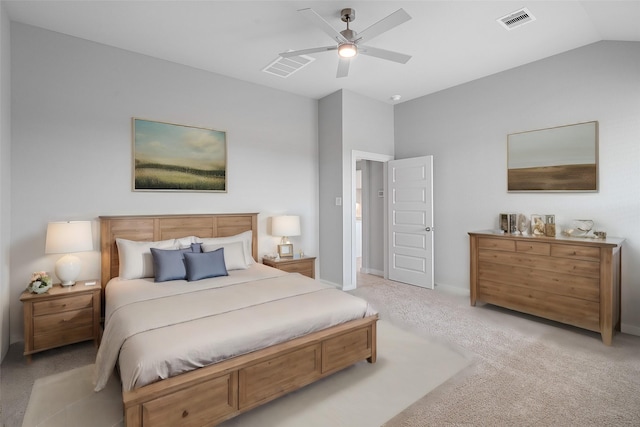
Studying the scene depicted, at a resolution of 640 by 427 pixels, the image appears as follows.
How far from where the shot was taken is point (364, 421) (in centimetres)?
195

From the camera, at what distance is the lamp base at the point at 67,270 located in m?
2.96

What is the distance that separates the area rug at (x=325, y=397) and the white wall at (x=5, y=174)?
0.83 metres

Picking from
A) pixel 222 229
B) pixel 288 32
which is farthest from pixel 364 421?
pixel 288 32

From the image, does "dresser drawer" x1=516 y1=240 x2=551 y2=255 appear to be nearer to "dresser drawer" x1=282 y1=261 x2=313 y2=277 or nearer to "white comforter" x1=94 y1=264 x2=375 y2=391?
"white comforter" x1=94 y1=264 x2=375 y2=391

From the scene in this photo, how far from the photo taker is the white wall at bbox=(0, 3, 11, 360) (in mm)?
2639

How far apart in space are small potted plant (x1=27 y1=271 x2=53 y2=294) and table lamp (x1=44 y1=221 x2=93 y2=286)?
109 mm

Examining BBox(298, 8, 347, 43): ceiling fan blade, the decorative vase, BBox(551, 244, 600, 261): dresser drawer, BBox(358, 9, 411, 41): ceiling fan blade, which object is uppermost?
BBox(298, 8, 347, 43): ceiling fan blade

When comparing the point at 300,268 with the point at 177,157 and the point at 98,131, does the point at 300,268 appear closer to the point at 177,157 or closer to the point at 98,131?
the point at 177,157

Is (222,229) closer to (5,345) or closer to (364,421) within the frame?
(5,345)

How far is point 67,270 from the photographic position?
9.75 feet

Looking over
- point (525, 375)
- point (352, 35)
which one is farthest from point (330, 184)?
point (525, 375)

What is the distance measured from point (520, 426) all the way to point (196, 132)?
4.23 metres

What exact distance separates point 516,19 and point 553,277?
104 inches

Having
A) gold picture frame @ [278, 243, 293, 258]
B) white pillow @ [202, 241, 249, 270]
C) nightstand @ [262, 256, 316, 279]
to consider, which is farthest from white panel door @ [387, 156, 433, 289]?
white pillow @ [202, 241, 249, 270]
